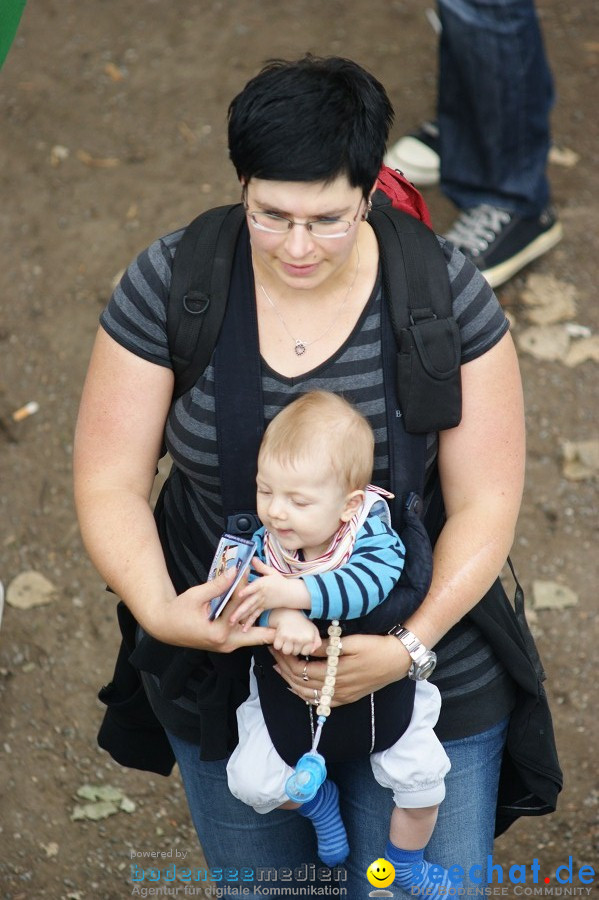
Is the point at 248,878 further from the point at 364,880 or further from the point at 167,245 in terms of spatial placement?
the point at 167,245

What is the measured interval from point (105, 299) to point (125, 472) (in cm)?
278

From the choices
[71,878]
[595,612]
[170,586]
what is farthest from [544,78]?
[71,878]

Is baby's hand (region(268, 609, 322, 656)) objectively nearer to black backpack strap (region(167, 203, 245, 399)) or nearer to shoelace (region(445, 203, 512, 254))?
black backpack strap (region(167, 203, 245, 399))

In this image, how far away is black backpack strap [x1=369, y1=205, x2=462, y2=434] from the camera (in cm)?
226

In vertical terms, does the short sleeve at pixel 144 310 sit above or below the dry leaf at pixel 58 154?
above

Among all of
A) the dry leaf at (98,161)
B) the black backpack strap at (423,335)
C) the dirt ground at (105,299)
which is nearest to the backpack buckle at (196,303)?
the black backpack strap at (423,335)

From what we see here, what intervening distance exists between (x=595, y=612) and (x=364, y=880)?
6.08ft

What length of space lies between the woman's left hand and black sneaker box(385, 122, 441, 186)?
3.66 metres

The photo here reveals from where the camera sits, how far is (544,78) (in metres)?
4.71

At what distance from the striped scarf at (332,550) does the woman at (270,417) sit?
5.0 inches

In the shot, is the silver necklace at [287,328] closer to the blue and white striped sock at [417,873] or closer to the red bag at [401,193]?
the red bag at [401,193]

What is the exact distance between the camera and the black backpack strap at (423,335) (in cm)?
226

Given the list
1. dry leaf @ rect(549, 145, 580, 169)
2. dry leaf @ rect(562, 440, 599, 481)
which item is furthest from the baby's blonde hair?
dry leaf @ rect(549, 145, 580, 169)

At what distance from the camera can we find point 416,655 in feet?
7.39
